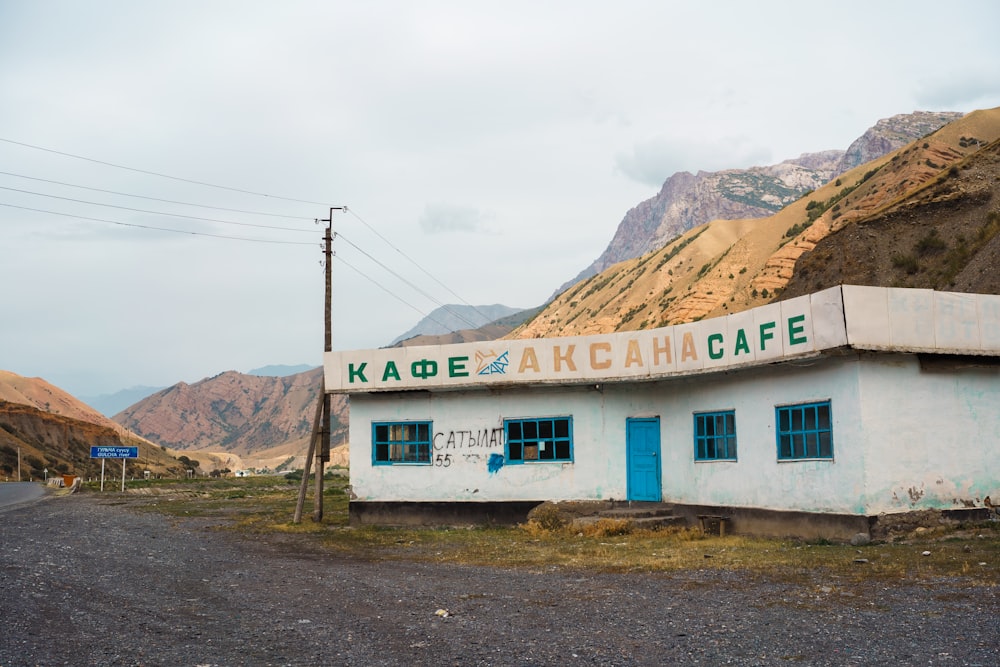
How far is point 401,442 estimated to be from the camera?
2114 centimetres

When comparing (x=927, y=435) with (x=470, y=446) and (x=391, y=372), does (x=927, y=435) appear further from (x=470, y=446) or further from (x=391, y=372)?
(x=391, y=372)

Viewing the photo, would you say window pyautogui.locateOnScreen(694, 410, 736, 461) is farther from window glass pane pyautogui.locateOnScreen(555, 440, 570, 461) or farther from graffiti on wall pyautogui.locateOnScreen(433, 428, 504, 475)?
graffiti on wall pyautogui.locateOnScreen(433, 428, 504, 475)

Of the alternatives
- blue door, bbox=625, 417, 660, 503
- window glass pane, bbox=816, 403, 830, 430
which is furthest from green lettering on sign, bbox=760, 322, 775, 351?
blue door, bbox=625, 417, 660, 503

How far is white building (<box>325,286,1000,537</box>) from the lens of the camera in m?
14.5

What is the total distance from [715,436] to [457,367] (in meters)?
6.43

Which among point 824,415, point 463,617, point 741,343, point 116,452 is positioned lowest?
point 463,617

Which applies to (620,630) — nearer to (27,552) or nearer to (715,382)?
(715,382)

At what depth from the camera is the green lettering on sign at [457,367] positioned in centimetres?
2038

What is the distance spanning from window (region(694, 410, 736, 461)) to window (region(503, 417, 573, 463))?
3089 mm

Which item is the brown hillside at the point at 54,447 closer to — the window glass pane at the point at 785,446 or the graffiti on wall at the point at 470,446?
the graffiti on wall at the point at 470,446

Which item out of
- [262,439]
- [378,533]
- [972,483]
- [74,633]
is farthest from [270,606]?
[262,439]

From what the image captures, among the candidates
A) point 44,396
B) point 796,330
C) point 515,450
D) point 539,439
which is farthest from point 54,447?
point 796,330

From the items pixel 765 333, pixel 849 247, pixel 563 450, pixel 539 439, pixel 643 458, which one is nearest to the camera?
pixel 765 333

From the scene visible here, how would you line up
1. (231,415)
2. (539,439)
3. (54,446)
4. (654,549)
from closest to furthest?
(654,549) → (539,439) → (54,446) → (231,415)
